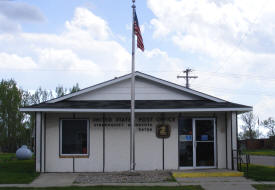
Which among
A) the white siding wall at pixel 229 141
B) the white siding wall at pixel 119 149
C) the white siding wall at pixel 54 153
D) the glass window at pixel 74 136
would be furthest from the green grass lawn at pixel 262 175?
the white siding wall at pixel 54 153

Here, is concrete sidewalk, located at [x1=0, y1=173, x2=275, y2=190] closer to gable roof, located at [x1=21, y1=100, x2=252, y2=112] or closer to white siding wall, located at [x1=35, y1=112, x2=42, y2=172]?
white siding wall, located at [x1=35, y1=112, x2=42, y2=172]

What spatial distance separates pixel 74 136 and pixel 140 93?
3367 mm

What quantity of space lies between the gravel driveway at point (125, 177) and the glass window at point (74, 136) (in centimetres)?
Answer: 124

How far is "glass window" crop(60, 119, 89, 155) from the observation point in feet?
53.8

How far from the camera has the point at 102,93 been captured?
17.7 meters

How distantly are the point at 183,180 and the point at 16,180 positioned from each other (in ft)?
18.2

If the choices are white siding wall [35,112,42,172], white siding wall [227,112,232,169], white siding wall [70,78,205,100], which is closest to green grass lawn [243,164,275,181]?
white siding wall [227,112,232,169]

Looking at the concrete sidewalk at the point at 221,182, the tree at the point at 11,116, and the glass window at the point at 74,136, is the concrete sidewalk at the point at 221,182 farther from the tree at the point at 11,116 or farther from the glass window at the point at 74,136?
the tree at the point at 11,116

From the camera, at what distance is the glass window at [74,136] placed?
1639cm

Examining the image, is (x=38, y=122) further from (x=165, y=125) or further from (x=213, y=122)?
(x=213, y=122)

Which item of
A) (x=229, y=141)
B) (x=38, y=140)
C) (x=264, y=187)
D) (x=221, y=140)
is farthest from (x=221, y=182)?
(x=38, y=140)

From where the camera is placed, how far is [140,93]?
17.7 metres

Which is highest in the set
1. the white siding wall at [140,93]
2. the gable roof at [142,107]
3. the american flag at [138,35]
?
the american flag at [138,35]

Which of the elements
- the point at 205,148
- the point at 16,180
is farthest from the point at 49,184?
the point at 205,148
